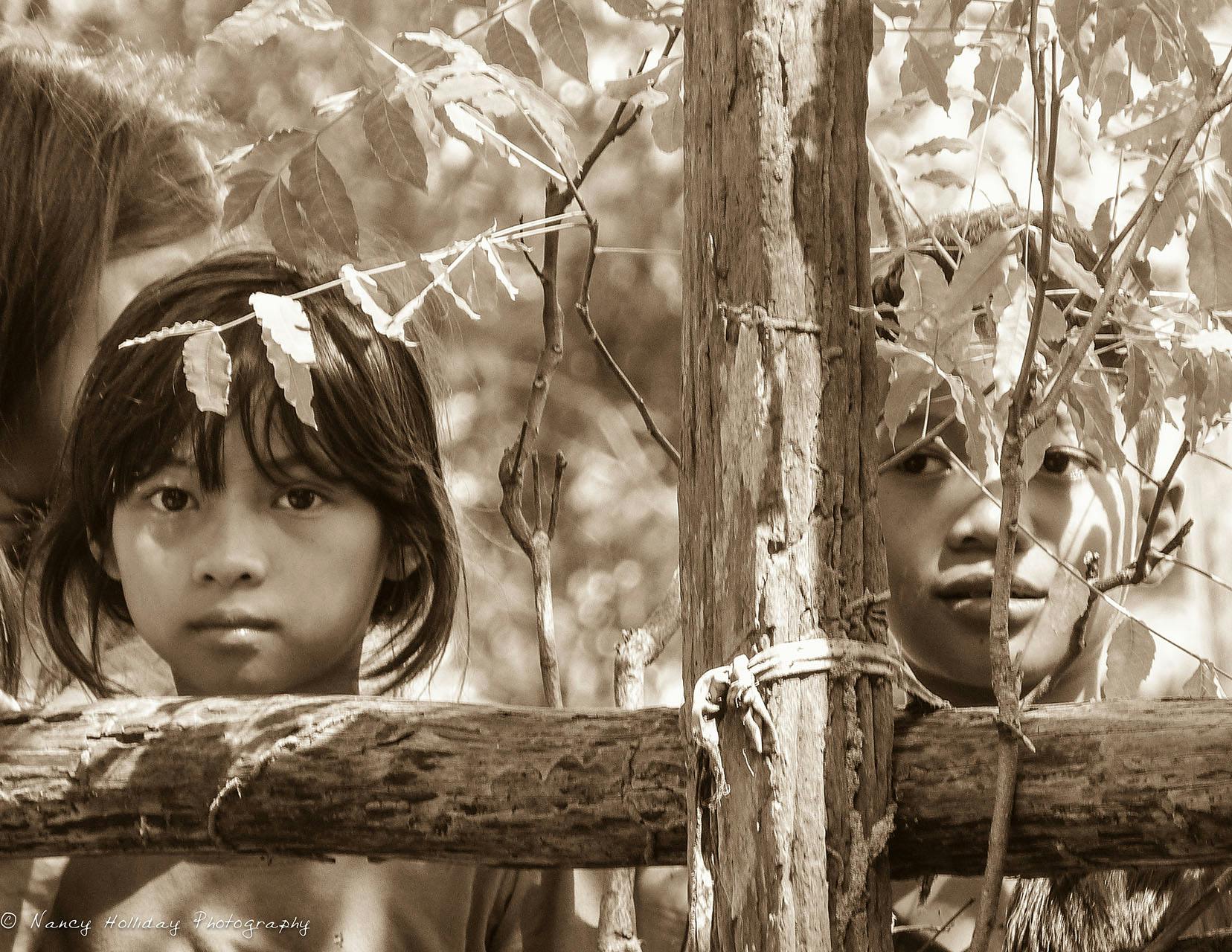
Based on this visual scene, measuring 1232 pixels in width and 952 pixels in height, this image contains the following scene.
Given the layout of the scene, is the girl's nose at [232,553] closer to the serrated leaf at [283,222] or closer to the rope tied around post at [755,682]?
the serrated leaf at [283,222]

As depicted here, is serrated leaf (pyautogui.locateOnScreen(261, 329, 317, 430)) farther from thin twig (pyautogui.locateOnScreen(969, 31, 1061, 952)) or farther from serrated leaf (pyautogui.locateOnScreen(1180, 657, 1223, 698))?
serrated leaf (pyautogui.locateOnScreen(1180, 657, 1223, 698))

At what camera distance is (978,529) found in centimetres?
159

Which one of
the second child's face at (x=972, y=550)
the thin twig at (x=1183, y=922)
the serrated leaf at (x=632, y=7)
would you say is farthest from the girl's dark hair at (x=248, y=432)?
the thin twig at (x=1183, y=922)

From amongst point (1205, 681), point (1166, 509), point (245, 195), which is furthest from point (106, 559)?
point (1166, 509)

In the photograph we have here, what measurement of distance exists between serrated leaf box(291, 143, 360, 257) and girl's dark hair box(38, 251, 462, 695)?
23 cm

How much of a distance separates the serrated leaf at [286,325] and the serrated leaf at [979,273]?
0.48 metres

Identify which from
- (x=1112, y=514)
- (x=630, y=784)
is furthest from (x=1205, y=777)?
(x=1112, y=514)

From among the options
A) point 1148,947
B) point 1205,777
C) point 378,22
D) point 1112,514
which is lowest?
point 1148,947

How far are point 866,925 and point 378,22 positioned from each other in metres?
3.14

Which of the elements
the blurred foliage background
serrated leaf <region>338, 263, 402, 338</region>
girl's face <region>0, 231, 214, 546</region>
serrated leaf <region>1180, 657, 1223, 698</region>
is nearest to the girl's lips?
serrated leaf <region>1180, 657, 1223, 698</region>

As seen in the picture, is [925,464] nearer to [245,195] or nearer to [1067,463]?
[1067,463]

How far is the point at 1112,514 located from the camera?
1704mm

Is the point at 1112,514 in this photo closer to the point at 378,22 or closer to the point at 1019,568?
the point at 1019,568

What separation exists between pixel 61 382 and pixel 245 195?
82cm
